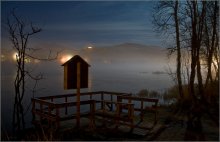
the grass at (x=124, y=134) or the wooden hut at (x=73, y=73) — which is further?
the wooden hut at (x=73, y=73)

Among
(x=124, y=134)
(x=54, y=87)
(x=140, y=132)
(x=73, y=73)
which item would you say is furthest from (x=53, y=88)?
(x=140, y=132)

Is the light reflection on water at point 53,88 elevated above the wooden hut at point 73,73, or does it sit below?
below

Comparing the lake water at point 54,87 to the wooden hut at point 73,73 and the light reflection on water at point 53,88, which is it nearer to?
the light reflection on water at point 53,88

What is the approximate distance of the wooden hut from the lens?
1241 cm

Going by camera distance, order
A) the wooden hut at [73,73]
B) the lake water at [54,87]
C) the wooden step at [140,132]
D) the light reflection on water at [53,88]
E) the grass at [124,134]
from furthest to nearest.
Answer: the light reflection on water at [53,88] < the lake water at [54,87] < the wooden hut at [73,73] < the wooden step at [140,132] < the grass at [124,134]

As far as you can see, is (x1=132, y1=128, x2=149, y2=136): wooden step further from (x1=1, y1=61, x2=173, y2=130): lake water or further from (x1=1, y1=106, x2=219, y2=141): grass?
(x1=1, y1=61, x2=173, y2=130): lake water

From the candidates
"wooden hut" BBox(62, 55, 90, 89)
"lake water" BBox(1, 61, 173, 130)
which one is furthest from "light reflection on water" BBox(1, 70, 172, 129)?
"wooden hut" BBox(62, 55, 90, 89)

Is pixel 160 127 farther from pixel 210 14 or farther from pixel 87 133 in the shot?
pixel 210 14

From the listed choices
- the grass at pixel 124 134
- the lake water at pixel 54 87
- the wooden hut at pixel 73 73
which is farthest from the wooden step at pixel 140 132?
the lake water at pixel 54 87

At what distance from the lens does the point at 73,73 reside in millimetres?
12633

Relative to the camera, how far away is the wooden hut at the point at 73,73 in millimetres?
12414

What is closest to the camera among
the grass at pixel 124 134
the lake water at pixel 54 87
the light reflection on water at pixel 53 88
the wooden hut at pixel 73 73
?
the grass at pixel 124 134

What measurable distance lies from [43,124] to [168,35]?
11.6m

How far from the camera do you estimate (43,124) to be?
44.9 ft
